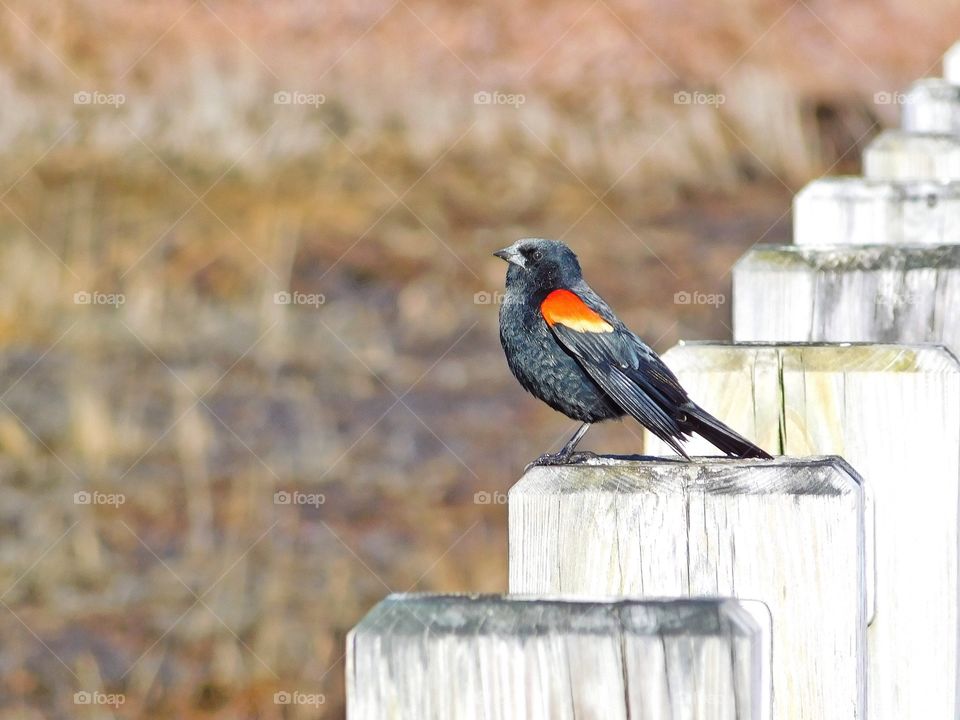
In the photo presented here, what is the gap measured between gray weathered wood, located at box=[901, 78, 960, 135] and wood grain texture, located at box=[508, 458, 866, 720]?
4.37 m

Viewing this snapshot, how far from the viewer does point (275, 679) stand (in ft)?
18.7

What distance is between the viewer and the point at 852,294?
2811 mm

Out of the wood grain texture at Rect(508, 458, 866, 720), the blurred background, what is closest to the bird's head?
the wood grain texture at Rect(508, 458, 866, 720)

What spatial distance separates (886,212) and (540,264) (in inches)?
34.5

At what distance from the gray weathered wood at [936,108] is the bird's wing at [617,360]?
3003mm

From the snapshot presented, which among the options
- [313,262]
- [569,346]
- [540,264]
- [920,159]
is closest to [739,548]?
[569,346]

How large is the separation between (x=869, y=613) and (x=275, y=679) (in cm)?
391

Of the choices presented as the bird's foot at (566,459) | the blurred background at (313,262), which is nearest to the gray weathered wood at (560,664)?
the bird's foot at (566,459)

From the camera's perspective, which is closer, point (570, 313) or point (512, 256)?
point (570, 313)

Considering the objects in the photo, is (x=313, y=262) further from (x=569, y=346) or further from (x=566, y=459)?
(x=566, y=459)

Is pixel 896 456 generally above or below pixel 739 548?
above

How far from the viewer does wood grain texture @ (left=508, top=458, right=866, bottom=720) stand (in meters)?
1.67

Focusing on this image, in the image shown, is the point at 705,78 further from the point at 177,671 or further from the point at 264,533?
the point at 177,671

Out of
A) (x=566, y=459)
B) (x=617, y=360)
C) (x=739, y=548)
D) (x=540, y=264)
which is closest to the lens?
(x=739, y=548)
